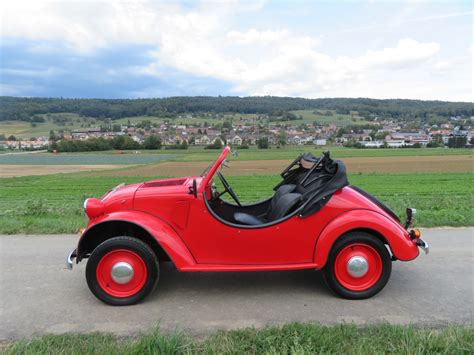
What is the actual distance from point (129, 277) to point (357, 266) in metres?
2.13

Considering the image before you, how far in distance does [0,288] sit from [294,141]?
71.2 m

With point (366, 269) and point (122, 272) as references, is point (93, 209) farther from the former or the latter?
point (366, 269)

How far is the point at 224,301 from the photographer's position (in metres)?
3.53

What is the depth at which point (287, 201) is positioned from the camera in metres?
3.93

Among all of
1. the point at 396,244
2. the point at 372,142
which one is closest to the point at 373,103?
the point at 372,142

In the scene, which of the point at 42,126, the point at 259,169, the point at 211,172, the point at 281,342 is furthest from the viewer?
the point at 42,126

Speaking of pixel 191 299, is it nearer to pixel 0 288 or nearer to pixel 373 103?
pixel 0 288

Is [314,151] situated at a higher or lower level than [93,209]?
lower

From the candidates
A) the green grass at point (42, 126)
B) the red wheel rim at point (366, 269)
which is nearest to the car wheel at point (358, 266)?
the red wheel rim at point (366, 269)

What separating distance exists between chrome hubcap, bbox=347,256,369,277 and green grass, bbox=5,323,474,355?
2.61 ft

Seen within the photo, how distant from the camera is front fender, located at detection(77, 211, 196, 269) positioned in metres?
3.48

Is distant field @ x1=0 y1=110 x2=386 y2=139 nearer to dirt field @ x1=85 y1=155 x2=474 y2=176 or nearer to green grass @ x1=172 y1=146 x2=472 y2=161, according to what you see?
green grass @ x1=172 y1=146 x2=472 y2=161

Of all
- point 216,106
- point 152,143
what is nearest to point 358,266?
point 152,143

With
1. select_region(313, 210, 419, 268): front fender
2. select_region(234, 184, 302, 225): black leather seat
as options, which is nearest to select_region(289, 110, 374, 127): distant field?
select_region(234, 184, 302, 225): black leather seat
